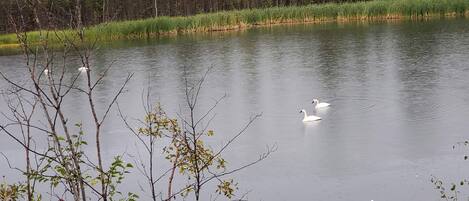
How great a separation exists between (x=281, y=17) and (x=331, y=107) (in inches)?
672

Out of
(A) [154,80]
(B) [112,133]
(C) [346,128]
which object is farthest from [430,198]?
(A) [154,80]

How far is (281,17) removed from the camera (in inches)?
987

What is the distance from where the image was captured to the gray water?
5359 mm

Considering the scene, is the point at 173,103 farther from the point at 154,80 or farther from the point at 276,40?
the point at 276,40

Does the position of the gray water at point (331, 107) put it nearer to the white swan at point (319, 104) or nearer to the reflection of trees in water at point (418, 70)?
the reflection of trees in water at point (418, 70)

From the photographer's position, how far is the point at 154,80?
11.8m

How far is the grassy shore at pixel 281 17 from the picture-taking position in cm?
2253

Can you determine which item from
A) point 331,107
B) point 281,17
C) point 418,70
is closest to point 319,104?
point 331,107

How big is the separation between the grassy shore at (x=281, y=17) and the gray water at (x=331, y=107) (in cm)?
526

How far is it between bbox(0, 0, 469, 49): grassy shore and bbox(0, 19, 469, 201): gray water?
526 centimetres

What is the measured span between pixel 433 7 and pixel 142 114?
1627cm

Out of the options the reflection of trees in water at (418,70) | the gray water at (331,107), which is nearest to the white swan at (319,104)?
the gray water at (331,107)

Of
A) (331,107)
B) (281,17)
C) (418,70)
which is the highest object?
(281,17)

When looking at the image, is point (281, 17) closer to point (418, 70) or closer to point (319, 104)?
point (418, 70)
